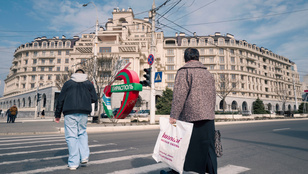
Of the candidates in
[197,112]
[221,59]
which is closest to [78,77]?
[197,112]

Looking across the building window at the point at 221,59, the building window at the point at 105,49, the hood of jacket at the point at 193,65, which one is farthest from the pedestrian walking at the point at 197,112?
the building window at the point at 221,59

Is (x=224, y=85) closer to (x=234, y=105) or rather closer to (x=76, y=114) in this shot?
(x=234, y=105)

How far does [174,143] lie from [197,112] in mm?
463

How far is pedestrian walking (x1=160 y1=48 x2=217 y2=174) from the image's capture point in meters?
2.24

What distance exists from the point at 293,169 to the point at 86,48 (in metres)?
40.8

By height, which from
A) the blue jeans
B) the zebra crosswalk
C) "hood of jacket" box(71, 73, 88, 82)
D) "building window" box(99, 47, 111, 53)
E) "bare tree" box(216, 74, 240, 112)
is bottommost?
the zebra crosswalk

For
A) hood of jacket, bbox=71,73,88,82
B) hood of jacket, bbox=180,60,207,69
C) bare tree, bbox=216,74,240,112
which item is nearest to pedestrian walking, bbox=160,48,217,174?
hood of jacket, bbox=180,60,207,69

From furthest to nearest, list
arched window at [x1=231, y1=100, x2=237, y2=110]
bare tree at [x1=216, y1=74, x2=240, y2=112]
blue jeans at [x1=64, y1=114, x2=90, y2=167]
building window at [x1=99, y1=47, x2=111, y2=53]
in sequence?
arched window at [x1=231, y1=100, x2=237, y2=110], building window at [x1=99, y1=47, x2=111, y2=53], bare tree at [x1=216, y1=74, x2=240, y2=112], blue jeans at [x1=64, y1=114, x2=90, y2=167]

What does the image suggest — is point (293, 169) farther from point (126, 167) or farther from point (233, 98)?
point (233, 98)

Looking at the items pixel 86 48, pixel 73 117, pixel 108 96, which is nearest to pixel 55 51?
pixel 86 48

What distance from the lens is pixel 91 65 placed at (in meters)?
20.6

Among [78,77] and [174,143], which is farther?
[78,77]

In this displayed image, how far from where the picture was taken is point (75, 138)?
345cm

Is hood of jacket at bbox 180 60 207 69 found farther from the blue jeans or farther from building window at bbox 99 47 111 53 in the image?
building window at bbox 99 47 111 53
